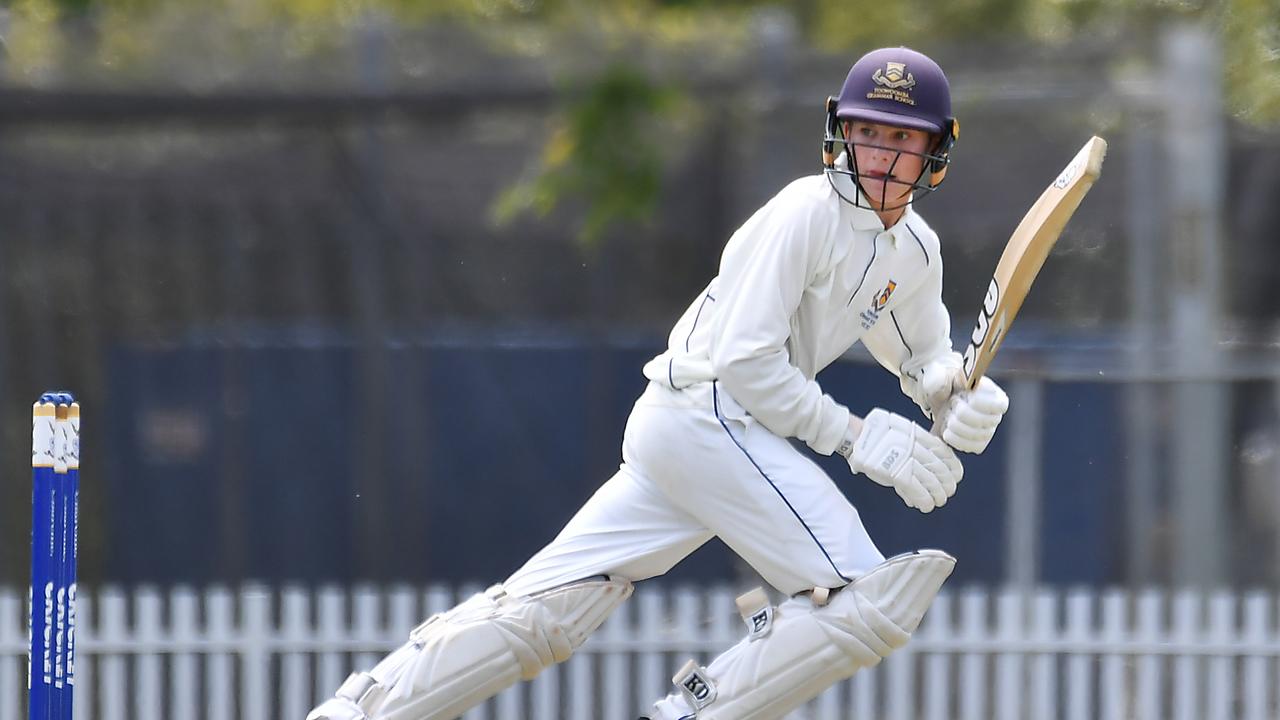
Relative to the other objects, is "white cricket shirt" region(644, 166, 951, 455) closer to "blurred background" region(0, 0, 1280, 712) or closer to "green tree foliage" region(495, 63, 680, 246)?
"blurred background" region(0, 0, 1280, 712)

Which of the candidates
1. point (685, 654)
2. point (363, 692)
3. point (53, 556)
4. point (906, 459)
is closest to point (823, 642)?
point (906, 459)

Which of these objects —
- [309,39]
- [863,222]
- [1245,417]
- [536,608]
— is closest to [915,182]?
[863,222]

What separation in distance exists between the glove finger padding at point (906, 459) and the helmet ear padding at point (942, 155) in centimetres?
55

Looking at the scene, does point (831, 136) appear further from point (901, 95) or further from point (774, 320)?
point (774, 320)

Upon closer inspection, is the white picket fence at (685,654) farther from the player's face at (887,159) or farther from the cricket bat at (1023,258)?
the player's face at (887,159)

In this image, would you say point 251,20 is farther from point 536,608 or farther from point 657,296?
point 536,608

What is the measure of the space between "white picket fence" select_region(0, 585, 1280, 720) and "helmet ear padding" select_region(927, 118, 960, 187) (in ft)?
8.95

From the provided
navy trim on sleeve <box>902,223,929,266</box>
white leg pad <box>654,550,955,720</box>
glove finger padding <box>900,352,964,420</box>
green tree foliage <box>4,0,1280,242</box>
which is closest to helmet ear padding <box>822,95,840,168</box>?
navy trim on sleeve <box>902,223,929,266</box>

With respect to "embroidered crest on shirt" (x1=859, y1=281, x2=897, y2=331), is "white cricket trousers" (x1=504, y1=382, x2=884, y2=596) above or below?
below

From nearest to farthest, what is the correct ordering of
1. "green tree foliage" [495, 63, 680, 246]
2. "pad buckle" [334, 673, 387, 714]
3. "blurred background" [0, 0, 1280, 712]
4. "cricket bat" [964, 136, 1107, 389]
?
"cricket bat" [964, 136, 1107, 389] → "pad buckle" [334, 673, 387, 714] → "blurred background" [0, 0, 1280, 712] → "green tree foliage" [495, 63, 680, 246]

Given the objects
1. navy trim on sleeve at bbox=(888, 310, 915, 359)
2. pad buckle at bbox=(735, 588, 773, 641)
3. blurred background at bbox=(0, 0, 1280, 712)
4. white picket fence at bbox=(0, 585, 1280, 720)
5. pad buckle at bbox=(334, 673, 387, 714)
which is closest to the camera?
pad buckle at bbox=(735, 588, 773, 641)

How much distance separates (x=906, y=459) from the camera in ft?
13.0

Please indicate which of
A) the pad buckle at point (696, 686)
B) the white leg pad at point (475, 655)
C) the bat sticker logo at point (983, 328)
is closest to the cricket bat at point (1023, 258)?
the bat sticker logo at point (983, 328)

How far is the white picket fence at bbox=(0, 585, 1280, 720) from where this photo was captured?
653 centimetres
